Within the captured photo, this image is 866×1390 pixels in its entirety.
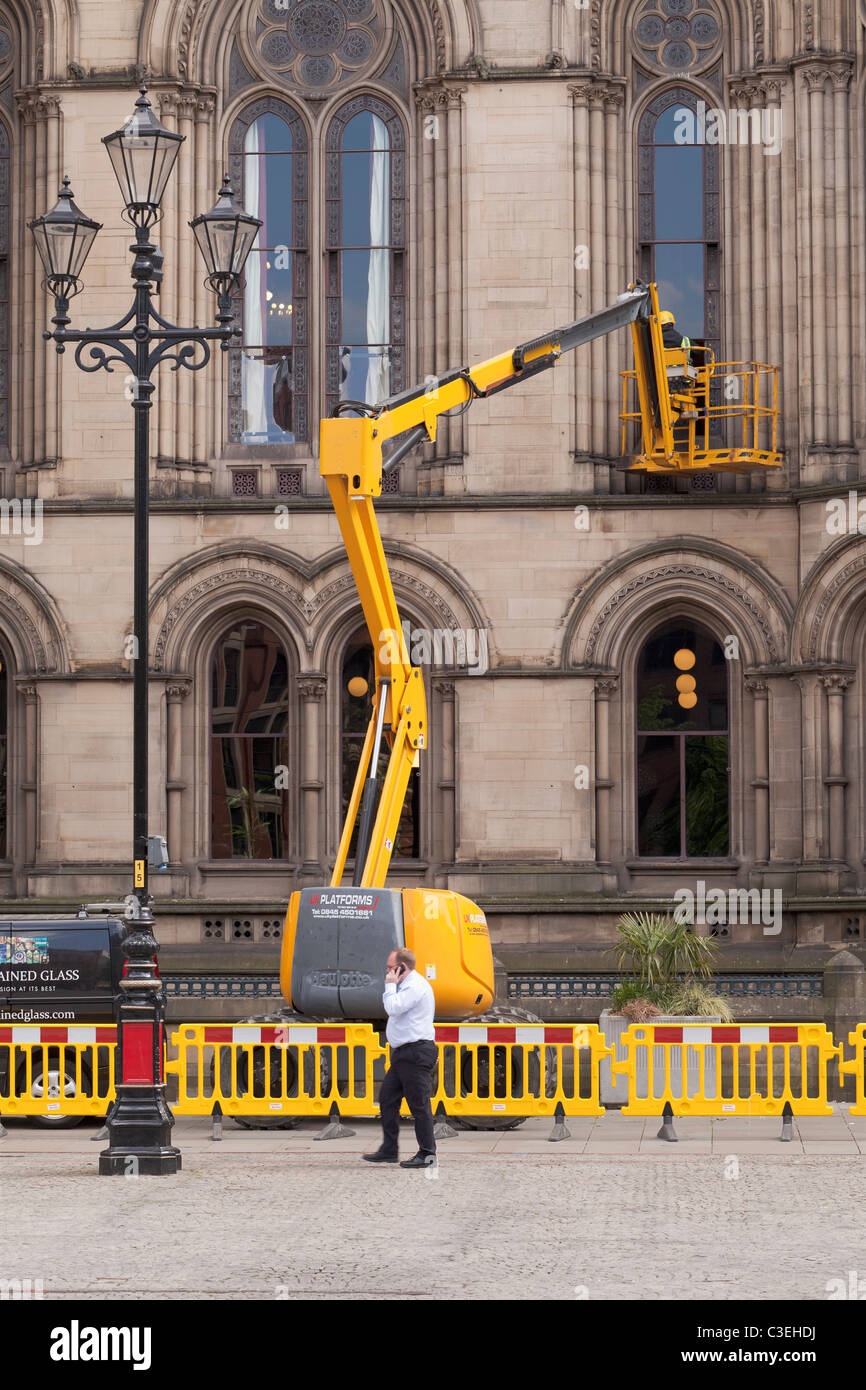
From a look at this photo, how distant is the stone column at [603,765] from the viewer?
87.9 feet

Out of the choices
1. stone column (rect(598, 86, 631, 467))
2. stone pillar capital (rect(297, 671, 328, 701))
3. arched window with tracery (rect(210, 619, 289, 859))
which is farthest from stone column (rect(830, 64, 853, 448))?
arched window with tracery (rect(210, 619, 289, 859))

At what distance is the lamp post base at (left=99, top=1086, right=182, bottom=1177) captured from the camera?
1705 cm

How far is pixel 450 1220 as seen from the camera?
1448 cm

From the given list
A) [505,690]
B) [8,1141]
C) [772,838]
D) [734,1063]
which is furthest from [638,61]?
[8,1141]

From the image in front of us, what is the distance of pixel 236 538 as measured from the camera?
89.5 ft

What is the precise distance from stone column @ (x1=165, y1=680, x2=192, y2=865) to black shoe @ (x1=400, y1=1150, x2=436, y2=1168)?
10.6 meters

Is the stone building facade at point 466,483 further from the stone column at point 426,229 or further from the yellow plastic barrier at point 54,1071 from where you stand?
the yellow plastic barrier at point 54,1071

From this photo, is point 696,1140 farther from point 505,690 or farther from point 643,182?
point 643,182

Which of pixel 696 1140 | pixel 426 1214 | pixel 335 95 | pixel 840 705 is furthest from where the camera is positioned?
pixel 335 95

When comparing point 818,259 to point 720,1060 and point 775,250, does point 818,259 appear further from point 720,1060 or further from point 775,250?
point 720,1060

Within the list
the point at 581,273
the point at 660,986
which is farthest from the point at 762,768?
the point at 581,273

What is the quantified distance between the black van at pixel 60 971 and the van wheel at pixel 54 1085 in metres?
0.53

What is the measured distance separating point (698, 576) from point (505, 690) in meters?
2.77

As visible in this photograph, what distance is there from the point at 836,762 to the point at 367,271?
8726mm
